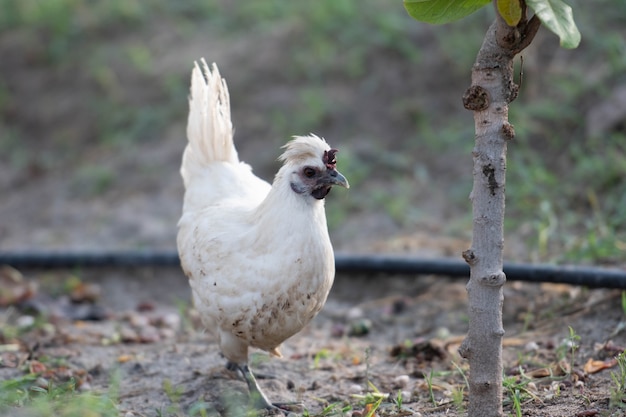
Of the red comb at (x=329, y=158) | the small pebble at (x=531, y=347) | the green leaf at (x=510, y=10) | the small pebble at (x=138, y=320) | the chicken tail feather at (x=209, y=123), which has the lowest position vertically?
the small pebble at (x=138, y=320)

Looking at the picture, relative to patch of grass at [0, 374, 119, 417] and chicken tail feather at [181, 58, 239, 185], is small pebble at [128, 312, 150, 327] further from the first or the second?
patch of grass at [0, 374, 119, 417]

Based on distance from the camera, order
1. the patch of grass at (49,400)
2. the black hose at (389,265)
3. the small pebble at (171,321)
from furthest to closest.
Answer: the small pebble at (171,321) → the black hose at (389,265) → the patch of grass at (49,400)

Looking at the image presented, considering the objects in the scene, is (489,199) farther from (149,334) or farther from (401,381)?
(149,334)

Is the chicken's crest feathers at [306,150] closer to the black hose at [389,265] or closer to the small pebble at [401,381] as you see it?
the small pebble at [401,381]

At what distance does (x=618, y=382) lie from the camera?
301 cm

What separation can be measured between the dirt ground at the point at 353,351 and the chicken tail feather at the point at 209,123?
1.05m

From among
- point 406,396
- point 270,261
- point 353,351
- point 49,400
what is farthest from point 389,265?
point 49,400

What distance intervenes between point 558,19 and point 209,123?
2194 mm

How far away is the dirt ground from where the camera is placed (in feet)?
10.7

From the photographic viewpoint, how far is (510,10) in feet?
7.79

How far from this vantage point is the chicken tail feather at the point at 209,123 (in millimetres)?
4016

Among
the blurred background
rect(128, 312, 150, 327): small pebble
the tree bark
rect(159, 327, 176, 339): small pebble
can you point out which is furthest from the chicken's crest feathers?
the blurred background

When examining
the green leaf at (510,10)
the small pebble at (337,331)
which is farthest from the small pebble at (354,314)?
the green leaf at (510,10)

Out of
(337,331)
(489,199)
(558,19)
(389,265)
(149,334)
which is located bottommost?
(149,334)
